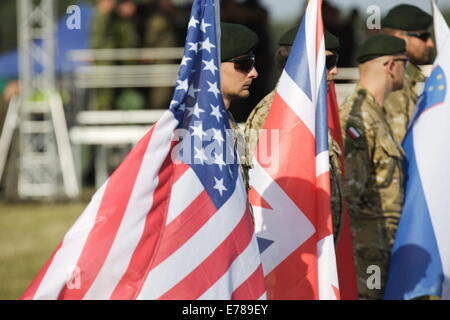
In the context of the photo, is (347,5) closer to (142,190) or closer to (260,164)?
(260,164)

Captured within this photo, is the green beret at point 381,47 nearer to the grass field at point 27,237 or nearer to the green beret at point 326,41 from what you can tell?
the green beret at point 326,41

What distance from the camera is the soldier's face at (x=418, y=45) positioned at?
7.86 metres

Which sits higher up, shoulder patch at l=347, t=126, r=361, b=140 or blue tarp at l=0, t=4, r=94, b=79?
shoulder patch at l=347, t=126, r=361, b=140

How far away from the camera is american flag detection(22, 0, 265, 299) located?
15.1ft

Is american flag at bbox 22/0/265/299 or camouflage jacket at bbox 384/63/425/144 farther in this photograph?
camouflage jacket at bbox 384/63/425/144

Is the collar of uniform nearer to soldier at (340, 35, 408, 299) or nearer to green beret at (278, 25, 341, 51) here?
soldier at (340, 35, 408, 299)

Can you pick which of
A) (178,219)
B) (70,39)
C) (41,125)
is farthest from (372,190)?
(70,39)

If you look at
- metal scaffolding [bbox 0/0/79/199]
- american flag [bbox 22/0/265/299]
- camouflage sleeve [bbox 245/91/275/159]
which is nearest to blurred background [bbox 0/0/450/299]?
metal scaffolding [bbox 0/0/79/199]

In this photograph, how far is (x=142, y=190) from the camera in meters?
4.72

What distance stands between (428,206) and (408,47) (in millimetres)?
1724

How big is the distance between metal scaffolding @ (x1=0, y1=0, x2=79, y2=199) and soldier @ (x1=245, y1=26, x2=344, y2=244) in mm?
11919

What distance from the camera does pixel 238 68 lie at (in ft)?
18.7

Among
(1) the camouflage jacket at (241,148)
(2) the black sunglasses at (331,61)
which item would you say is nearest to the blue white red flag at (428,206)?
(2) the black sunglasses at (331,61)
